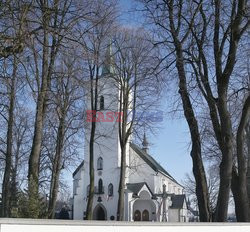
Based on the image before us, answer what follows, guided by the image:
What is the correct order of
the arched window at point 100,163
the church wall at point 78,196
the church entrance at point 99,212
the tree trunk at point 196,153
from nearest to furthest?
1. the tree trunk at point 196,153
2. the church entrance at point 99,212
3. the church wall at point 78,196
4. the arched window at point 100,163

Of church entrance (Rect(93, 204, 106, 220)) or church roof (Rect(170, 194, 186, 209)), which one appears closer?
church entrance (Rect(93, 204, 106, 220))

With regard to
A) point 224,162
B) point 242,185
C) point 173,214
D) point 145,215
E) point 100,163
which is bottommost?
point 145,215

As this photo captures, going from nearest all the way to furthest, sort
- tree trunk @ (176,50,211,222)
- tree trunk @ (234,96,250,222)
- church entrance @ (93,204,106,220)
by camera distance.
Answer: tree trunk @ (234,96,250,222)
tree trunk @ (176,50,211,222)
church entrance @ (93,204,106,220)

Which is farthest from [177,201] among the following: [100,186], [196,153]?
[196,153]

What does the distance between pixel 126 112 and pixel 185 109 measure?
16162mm

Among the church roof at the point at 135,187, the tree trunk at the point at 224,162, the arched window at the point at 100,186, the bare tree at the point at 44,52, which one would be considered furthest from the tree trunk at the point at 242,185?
the church roof at the point at 135,187

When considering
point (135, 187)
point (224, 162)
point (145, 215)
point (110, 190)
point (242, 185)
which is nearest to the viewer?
point (224, 162)

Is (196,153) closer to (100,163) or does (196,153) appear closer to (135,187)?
(100,163)

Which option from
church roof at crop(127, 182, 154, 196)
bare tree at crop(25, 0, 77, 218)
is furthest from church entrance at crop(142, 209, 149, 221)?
bare tree at crop(25, 0, 77, 218)

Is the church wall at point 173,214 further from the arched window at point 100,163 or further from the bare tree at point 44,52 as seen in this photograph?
the bare tree at point 44,52

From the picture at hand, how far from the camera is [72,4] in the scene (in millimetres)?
15070

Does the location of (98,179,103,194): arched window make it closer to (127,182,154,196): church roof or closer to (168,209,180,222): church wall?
(127,182,154,196): church roof
